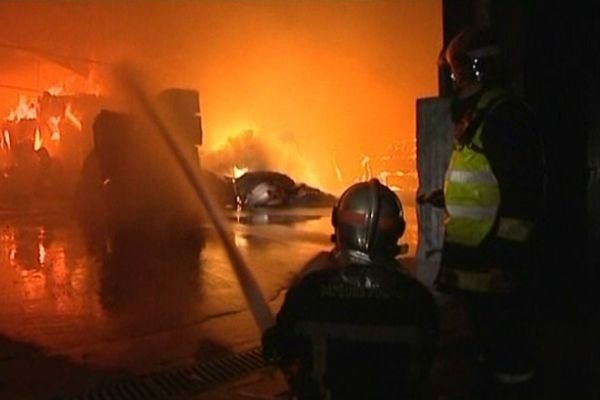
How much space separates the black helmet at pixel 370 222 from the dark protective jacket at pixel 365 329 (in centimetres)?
9

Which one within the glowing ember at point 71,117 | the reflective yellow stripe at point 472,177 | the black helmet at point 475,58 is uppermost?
the glowing ember at point 71,117

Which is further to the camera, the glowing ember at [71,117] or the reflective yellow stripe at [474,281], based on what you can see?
the glowing ember at [71,117]

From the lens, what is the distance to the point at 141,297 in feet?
22.2

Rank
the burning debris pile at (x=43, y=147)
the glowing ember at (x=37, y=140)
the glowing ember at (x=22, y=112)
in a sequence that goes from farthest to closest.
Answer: the glowing ember at (x=37, y=140) → the glowing ember at (x=22, y=112) → the burning debris pile at (x=43, y=147)

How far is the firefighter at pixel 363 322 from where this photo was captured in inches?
90.9

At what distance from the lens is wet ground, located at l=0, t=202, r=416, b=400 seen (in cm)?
462

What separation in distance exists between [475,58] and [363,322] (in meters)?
1.90

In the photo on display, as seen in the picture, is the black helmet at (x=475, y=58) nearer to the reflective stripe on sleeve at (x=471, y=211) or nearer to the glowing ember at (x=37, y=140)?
the reflective stripe on sleeve at (x=471, y=211)

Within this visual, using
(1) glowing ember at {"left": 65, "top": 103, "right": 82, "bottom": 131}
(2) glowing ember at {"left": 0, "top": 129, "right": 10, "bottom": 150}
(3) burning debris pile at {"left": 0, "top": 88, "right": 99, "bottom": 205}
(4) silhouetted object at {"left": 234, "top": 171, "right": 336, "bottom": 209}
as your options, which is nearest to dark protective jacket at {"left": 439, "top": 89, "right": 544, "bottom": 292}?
(4) silhouetted object at {"left": 234, "top": 171, "right": 336, "bottom": 209}

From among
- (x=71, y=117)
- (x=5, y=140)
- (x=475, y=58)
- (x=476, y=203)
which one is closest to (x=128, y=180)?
(x=71, y=117)

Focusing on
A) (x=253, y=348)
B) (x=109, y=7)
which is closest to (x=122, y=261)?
(x=253, y=348)

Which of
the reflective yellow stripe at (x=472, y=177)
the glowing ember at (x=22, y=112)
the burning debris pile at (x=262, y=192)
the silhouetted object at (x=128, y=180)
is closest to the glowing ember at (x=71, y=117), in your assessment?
the glowing ember at (x=22, y=112)

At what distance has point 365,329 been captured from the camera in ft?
7.56

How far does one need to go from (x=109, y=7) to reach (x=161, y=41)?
1.65 meters
